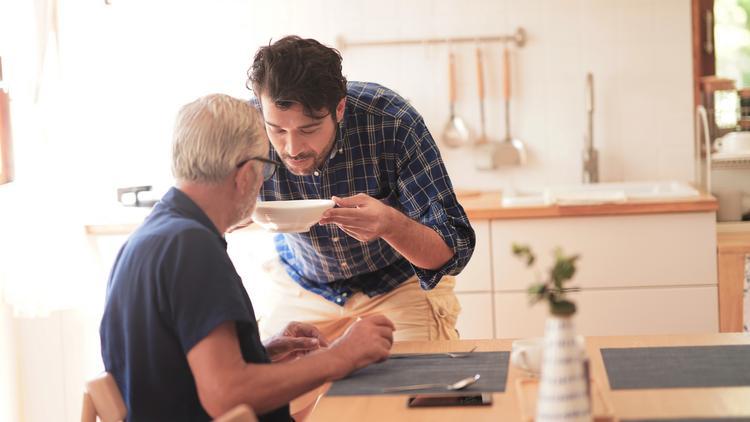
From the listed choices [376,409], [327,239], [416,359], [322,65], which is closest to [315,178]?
[327,239]

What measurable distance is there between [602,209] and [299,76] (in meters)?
1.74

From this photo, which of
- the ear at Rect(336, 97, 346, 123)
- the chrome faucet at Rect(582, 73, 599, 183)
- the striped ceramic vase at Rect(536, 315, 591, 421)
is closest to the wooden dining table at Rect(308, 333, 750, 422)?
the striped ceramic vase at Rect(536, 315, 591, 421)

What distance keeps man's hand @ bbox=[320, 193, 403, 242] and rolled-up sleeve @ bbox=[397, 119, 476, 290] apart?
249 mm

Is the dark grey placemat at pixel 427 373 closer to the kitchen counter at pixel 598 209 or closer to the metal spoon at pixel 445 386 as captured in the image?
the metal spoon at pixel 445 386

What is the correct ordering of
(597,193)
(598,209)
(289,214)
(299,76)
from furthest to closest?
(597,193) < (598,209) < (299,76) < (289,214)

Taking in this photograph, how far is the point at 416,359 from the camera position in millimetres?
1981

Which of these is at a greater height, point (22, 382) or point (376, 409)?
point (376, 409)

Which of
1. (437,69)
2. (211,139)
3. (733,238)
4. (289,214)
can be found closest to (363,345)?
(289,214)

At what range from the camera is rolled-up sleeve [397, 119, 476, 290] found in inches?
93.6

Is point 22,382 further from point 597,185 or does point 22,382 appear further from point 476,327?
point 597,185

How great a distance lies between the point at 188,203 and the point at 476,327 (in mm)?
2042

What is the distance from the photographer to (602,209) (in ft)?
11.7

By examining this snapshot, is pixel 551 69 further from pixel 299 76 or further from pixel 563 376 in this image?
pixel 563 376

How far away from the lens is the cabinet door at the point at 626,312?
11.7 ft
